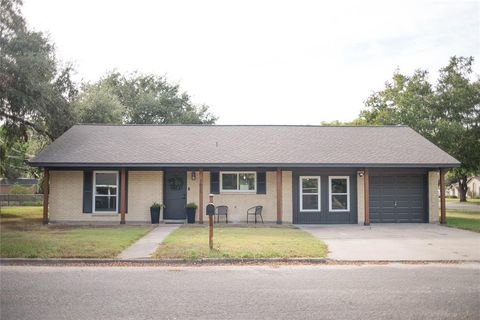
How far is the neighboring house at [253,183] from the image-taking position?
63.5ft

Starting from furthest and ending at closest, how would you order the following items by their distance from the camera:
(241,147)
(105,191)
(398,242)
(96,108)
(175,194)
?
(96,108) < (241,147) < (175,194) < (105,191) < (398,242)

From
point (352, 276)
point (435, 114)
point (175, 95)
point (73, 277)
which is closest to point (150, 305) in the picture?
point (73, 277)

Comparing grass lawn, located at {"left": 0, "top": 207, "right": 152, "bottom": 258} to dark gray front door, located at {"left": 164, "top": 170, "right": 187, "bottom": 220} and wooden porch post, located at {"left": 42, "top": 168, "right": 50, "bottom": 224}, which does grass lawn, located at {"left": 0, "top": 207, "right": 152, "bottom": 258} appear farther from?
dark gray front door, located at {"left": 164, "top": 170, "right": 187, "bottom": 220}

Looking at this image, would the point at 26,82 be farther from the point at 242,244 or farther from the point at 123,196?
the point at 242,244

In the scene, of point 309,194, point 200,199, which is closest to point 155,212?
point 200,199

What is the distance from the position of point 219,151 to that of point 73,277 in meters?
12.3

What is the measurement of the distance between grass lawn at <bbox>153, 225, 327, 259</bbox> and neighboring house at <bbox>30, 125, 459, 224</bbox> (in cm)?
337

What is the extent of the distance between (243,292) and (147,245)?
5.86 meters

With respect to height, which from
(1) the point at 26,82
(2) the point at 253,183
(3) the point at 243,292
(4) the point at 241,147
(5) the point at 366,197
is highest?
(1) the point at 26,82

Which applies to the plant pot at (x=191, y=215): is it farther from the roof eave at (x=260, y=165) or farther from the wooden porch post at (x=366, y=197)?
the wooden porch post at (x=366, y=197)

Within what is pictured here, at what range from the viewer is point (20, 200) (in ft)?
120

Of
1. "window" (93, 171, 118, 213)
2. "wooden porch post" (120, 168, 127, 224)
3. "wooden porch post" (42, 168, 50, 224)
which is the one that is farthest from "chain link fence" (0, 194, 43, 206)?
"wooden porch post" (120, 168, 127, 224)

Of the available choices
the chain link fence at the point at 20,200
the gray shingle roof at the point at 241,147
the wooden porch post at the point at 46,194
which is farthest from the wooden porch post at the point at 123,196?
the chain link fence at the point at 20,200

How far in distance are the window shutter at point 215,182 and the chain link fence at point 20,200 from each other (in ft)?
71.4
